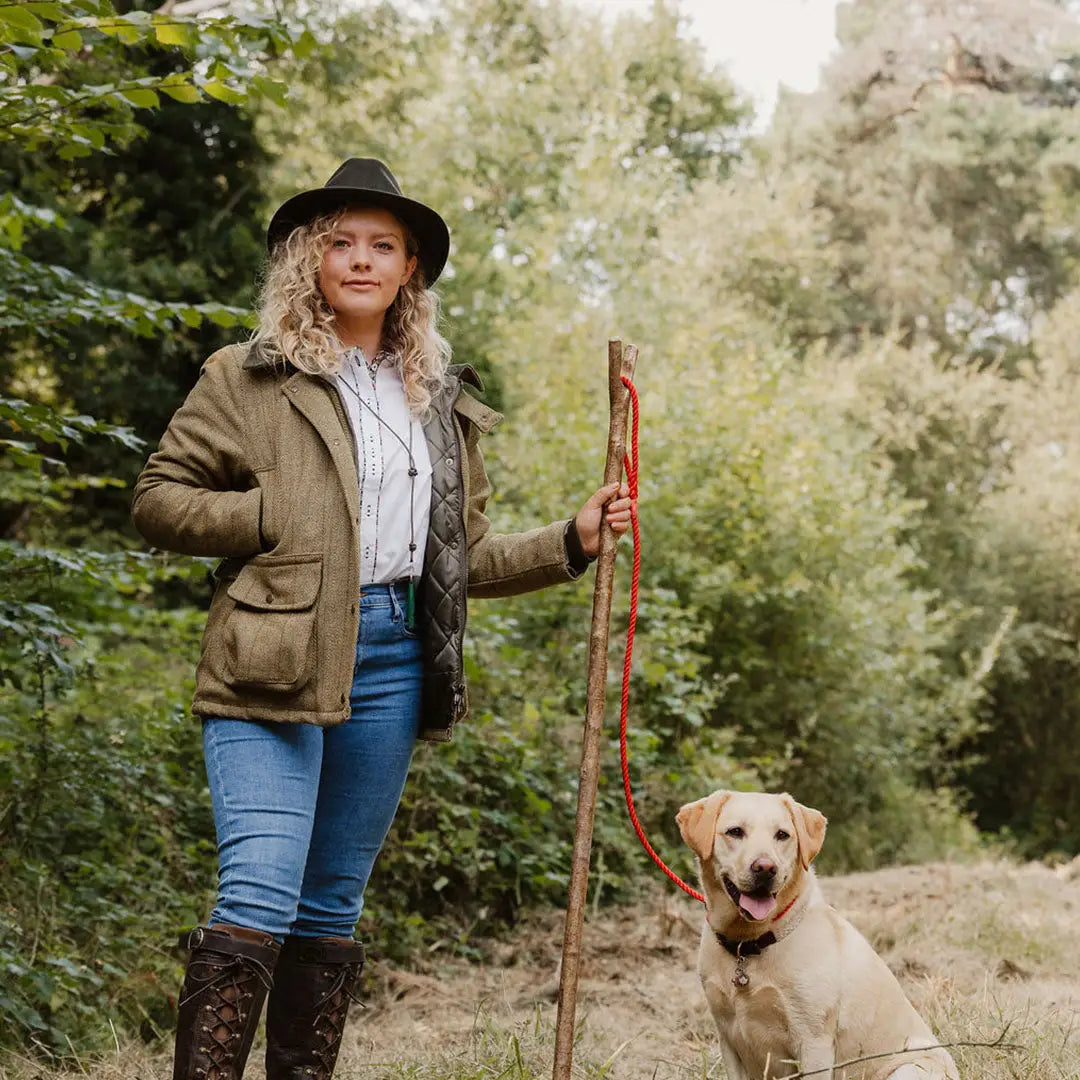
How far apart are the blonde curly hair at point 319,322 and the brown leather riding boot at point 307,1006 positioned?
1221 millimetres

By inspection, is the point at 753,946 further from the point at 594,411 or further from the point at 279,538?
the point at 594,411

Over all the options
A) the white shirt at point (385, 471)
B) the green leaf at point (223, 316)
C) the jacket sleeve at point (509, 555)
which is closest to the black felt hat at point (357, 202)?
the white shirt at point (385, 471)

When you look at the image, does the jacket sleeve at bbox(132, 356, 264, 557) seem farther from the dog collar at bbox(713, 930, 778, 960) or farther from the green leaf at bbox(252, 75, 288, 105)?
the green leaf at bbox(252, 75, 288, 105)

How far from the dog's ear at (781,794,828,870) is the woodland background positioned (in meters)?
2.08

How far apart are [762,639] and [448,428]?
9.26m

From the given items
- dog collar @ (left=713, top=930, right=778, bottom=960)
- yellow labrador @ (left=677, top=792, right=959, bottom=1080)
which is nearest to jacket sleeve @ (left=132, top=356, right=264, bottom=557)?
yellow labrador @ (left=677, top=792, right=959, bottom=1080)

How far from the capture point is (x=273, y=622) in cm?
259

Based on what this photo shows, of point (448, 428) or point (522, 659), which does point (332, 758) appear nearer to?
point (448, 428)

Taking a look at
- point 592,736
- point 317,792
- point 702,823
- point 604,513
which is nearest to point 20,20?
point 604,513

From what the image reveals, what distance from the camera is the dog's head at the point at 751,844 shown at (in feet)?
9.77

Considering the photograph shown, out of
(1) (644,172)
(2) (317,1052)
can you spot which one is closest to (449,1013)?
(2) (317,1052)

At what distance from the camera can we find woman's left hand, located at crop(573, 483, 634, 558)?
2906mm

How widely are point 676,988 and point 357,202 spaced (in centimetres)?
353

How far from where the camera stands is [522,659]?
7.85 metres
